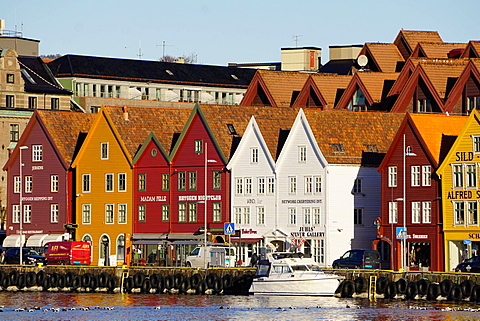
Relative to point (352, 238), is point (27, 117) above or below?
above

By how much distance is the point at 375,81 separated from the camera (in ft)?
443

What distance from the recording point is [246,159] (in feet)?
397

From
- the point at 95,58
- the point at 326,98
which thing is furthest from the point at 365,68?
the point at 95,58

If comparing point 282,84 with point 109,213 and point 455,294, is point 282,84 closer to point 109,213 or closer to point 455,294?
point 109,213

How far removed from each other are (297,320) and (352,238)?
32.6 meters

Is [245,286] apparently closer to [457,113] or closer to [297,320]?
[297,320]

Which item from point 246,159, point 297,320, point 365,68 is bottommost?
point 297,320

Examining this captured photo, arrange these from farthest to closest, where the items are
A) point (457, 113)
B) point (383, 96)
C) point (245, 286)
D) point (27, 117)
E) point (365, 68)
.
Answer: point (27, 117), point (365, 68), point (383, 96), point (457, 113), point (245, 286)

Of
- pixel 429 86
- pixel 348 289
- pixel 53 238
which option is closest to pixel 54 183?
pixel 53 238

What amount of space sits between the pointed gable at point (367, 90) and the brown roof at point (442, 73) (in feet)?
25.4

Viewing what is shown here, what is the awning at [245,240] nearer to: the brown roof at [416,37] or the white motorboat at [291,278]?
the white motorboat at [291,278]

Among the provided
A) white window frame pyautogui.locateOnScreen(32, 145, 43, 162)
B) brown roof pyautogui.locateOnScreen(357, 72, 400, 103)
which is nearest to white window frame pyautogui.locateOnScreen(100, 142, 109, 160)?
white window frame pyautogui.locateOnScreen(32, 145, 43, 162)

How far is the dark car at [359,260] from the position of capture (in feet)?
Result: 341

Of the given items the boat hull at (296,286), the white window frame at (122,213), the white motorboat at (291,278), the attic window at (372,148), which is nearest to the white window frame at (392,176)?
the attic window at (372,148)
